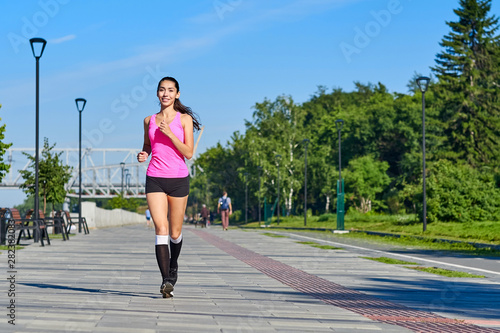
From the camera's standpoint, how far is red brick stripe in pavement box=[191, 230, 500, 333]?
18.8 ft

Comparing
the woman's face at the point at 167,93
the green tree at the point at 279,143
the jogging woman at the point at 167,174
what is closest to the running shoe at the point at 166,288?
the jogging woman at the point at 167,174

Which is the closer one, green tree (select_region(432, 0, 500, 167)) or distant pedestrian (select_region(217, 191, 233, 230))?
distant pedestrian (select_region(217, 191, 233, 230))

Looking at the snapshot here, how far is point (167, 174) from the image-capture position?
694 centimetres

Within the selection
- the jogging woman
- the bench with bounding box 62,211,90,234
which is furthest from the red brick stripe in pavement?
the bench with bounding box 62,211,90,234

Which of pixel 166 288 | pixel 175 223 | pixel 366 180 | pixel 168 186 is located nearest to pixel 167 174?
pixel 168 186

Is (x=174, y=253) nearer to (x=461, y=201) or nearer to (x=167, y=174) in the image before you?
(x=167, y=174)

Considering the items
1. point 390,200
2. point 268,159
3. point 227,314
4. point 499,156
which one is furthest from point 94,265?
point 268,159

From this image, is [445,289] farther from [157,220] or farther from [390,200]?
[390,200]

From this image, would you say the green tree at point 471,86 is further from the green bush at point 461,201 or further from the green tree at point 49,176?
the green tree at point 49,176

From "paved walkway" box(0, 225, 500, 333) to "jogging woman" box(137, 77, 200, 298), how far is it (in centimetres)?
45

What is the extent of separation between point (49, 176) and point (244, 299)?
88.5ft

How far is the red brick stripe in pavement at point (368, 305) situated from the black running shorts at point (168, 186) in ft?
6.14

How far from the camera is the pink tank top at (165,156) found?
6.94 m

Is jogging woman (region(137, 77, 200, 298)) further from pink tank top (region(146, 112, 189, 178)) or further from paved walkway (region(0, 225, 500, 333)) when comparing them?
paved walkway (region(0, 225, 500, 333))
